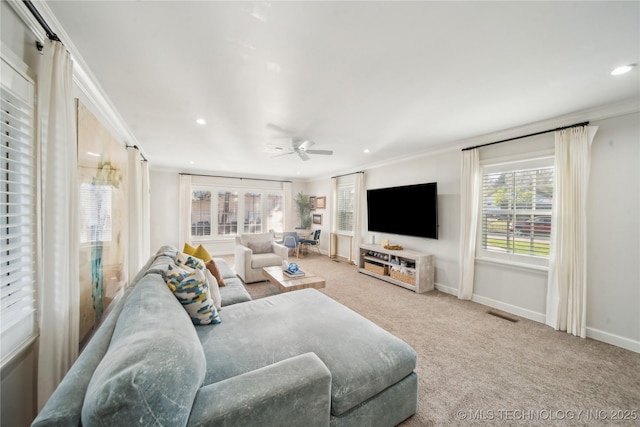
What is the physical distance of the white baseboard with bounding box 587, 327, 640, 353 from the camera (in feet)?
7.75

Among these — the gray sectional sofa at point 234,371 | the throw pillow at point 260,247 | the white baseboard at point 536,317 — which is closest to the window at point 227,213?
the throw pillow at point 260,247

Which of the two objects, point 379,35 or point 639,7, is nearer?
point 639,7

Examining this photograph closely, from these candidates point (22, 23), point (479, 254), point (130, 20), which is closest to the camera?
point (22, 23)

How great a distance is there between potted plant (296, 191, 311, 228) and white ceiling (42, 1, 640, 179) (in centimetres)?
470

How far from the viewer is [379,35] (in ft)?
4.99

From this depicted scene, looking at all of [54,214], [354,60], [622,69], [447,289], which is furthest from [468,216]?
[54,214]

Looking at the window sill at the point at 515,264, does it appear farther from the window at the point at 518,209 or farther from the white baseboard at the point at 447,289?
the white baseboard at the point at 447,289

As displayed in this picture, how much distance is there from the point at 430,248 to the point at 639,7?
11.3 feet

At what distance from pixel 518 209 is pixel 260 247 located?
14.1 ft

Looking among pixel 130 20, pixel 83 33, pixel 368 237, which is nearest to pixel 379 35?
pixel 130 20

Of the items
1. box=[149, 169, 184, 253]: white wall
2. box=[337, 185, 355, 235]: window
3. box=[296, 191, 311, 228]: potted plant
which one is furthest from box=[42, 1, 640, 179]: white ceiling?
box=[296, 191, 311, 228]: potted plant

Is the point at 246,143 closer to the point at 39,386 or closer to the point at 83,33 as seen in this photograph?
the point at 83,33

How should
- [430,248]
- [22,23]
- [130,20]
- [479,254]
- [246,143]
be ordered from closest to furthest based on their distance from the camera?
[22,23] < [130,20] < [479,254] < [246,143] < [430,248]

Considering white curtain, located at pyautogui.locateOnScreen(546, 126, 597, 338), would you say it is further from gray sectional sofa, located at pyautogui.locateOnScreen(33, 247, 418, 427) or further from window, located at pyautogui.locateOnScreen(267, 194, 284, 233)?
window, located at pyautogui.locateOnScreen(267, 194, 284, 233)
